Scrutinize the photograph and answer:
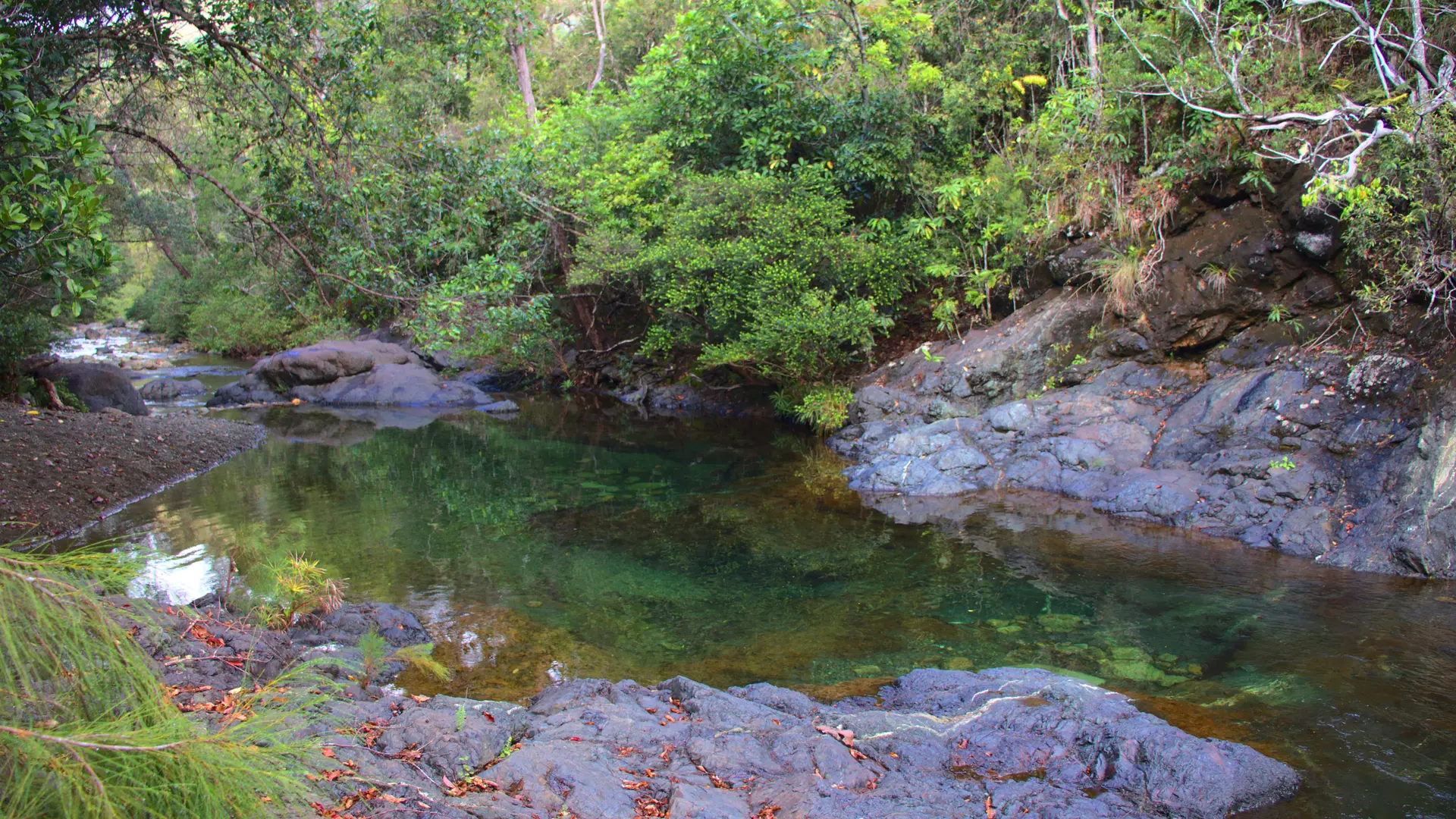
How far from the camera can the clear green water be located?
563 centimetres

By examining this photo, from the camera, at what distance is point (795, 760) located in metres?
4.40

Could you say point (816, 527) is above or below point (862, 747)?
below

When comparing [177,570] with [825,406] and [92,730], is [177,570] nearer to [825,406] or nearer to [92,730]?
[92,730]

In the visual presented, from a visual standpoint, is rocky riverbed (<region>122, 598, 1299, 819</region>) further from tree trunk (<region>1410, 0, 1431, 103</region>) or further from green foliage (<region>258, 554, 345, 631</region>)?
tree trunk (<region>1410, 0, 1431, 103</region>)

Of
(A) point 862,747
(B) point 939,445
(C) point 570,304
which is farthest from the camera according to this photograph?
(C) point 570,304

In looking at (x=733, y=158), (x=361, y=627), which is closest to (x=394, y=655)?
(x=361, y=627)

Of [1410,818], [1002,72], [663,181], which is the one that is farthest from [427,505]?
[1002,72]

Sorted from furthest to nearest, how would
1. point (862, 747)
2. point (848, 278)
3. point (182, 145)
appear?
point (848, 278) → point (182, 145) → point (862, 747)

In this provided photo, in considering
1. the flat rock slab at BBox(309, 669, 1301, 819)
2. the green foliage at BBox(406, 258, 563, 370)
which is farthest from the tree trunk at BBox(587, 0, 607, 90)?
the flat rock slab at BBox(309, 669, 1301, 819)

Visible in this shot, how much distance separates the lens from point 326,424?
19188mm

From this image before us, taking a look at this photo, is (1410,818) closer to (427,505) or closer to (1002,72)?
(427,505)

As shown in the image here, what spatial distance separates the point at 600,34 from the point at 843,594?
2790 centimetres

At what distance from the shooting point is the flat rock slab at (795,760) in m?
3.79

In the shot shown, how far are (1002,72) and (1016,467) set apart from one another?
8804 mm
